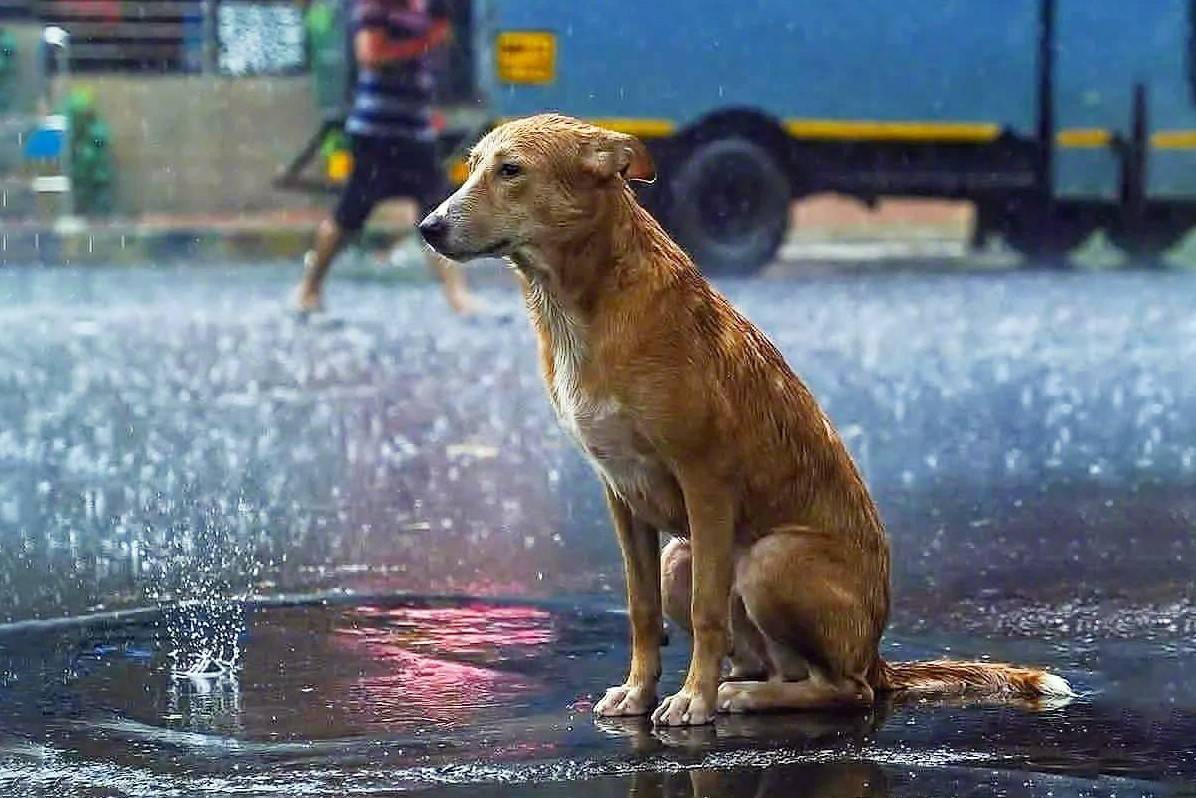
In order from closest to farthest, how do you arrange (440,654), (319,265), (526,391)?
(440,654)
(526,391)
(319,265)

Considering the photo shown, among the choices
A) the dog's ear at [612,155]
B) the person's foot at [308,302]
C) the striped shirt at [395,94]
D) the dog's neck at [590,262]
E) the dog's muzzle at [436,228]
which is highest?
the striped shirt at [395,94]

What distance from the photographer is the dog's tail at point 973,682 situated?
5.08m

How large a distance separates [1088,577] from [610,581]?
1.50m

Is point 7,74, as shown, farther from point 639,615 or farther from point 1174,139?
point 639,615

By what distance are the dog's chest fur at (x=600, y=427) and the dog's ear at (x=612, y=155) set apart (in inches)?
12.3

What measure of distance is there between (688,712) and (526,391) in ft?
21.5

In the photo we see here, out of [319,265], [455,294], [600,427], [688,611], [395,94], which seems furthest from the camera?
[395,94]

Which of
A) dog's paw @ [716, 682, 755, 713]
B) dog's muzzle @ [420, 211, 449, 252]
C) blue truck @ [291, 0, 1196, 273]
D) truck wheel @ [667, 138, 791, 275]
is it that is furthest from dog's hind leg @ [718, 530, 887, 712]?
truck wheel @ [667, 138, 791, 275]

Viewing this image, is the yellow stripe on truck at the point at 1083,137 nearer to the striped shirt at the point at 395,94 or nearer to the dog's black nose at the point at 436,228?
the striped shirt at the point at 395,94

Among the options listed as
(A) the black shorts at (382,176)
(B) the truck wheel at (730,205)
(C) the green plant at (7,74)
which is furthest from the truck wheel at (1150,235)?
(C) the green plant at (7,74)

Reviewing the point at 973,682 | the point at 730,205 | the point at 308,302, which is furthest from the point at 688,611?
the point at 730,205

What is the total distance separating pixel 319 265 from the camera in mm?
14648

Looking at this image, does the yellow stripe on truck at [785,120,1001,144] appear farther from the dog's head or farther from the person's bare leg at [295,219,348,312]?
the dog's head

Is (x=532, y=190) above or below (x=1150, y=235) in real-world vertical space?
above
